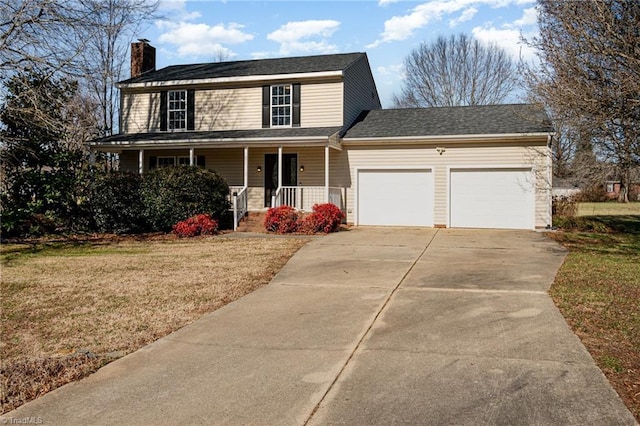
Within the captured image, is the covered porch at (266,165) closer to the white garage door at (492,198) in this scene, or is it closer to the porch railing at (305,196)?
the porch railing at (305,196)

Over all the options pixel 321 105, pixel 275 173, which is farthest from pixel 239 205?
pixel 321 105

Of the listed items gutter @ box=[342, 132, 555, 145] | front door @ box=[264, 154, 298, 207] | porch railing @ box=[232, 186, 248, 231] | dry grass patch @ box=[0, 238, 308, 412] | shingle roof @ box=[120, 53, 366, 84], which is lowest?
dry grass patch @ box=[0, 238, 308, 412]

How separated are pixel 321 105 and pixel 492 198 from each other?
7.34m

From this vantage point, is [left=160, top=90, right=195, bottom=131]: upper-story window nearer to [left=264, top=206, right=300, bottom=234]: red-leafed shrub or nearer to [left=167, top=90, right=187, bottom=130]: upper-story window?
[left=167, top=90, right=187, bottom=130]: upper-story window

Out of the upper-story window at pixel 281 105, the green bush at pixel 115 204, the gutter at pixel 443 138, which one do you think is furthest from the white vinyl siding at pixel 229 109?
the green bush at pixel 115 204

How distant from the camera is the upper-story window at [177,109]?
21109mm

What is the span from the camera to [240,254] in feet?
38.1

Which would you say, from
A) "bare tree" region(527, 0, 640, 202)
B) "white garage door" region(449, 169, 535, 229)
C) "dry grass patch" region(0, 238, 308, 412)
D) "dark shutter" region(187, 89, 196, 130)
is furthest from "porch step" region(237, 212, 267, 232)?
"bare tree" region(527, 0, 640, 202)

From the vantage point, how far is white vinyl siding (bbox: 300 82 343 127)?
19328mm

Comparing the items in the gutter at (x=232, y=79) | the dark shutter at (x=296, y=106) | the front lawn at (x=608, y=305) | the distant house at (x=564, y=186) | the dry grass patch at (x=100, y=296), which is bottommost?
the dry grass patch at (x=100, y=296)

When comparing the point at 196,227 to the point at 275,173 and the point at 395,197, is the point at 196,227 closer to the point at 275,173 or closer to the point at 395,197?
the point at 275,173

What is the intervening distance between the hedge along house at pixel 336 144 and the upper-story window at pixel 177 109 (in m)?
0.04

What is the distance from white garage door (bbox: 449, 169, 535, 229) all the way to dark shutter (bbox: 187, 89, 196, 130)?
10.9 meters

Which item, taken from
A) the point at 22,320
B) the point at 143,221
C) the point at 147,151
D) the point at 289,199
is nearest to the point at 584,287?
the point at 22,320
